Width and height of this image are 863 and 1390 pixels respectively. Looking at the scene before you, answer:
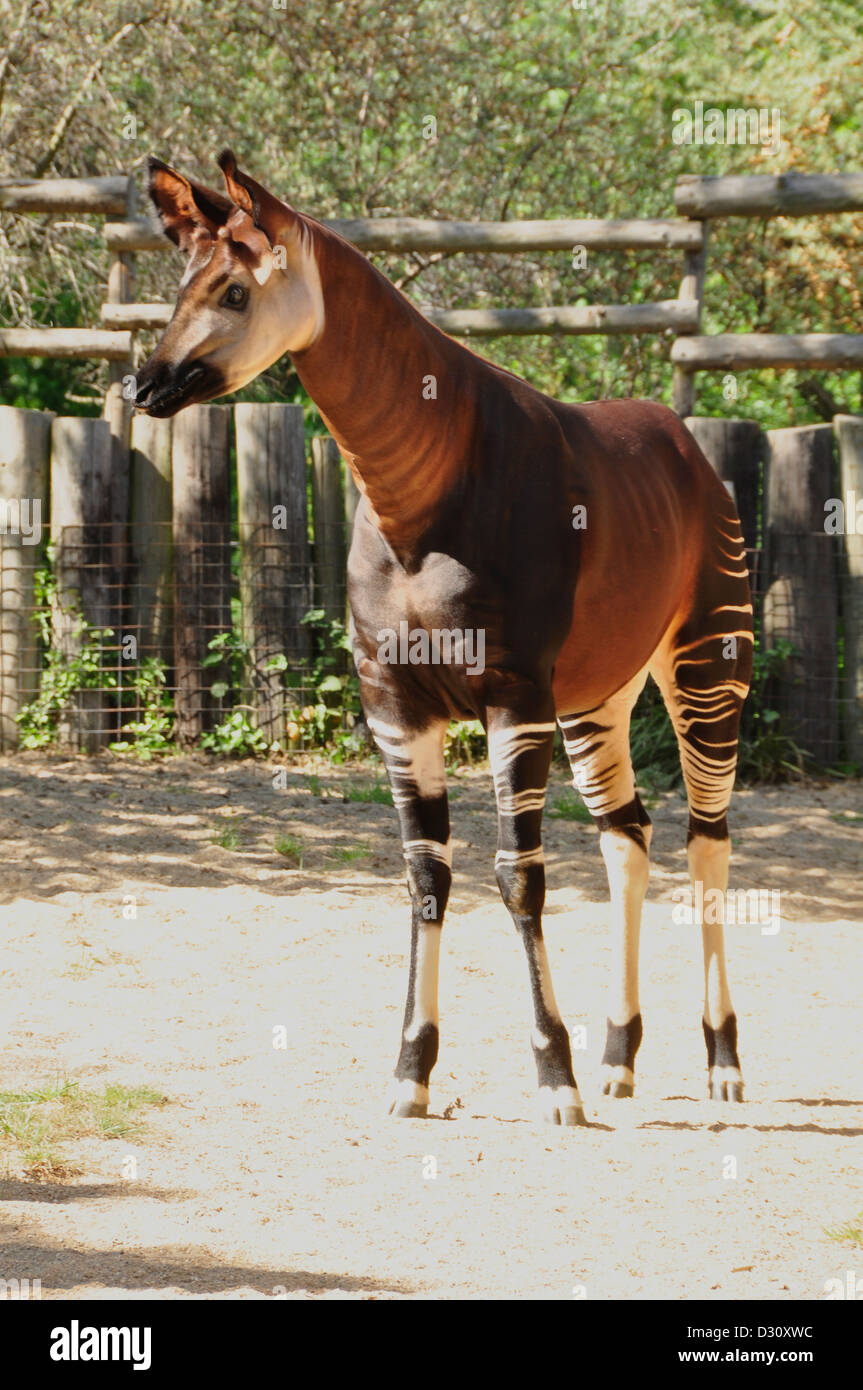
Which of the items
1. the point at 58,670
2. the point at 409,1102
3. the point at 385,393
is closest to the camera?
the point at 385,393

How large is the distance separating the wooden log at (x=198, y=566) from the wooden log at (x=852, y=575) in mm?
3509

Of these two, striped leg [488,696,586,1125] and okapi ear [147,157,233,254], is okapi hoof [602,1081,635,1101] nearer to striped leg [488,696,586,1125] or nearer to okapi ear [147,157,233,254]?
striped leg [488,696,586,1125]

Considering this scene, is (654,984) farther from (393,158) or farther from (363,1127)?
(393,158)

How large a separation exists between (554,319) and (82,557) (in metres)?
3.06

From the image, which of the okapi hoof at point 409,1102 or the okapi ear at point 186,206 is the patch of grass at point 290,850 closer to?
the okapi hoof at point 409,1102

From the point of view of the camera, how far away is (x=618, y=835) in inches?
182

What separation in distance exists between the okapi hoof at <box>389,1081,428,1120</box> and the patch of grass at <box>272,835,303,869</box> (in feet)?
9.19

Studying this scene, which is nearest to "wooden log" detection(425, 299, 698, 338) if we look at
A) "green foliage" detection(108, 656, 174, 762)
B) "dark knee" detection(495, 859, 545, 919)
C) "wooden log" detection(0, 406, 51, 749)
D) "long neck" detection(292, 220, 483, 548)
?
"wooden log" detection(0, 406, 51, 749)

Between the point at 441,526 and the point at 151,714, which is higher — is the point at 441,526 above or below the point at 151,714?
above

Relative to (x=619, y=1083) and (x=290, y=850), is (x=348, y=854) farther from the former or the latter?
(x=619, y=1083)

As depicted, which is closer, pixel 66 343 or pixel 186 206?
Result: pixel 186 206

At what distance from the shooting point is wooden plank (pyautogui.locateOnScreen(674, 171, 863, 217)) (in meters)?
8.82

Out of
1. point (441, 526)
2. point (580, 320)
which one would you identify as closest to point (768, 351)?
point (580, 320)
